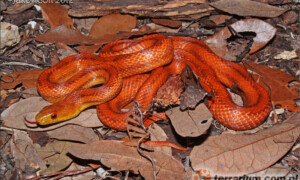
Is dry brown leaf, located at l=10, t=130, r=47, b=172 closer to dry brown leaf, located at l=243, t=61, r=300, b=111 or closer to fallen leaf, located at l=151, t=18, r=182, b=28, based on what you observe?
fallen leaf, located at l=151, t=18, r=182, b=28

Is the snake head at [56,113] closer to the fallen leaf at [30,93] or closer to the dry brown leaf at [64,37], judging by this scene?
the fallen leaf at [30,93]

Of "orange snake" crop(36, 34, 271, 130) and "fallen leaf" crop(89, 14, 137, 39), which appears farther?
"fallen leaf" crop(89, 14, 137, 39)

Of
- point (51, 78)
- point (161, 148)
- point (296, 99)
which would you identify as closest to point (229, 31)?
point (296, 99)

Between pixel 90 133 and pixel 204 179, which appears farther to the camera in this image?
pixel 90 133

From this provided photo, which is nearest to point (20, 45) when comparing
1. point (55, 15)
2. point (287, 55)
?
point (55, 15)

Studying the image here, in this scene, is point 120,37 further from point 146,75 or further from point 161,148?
point 161,148

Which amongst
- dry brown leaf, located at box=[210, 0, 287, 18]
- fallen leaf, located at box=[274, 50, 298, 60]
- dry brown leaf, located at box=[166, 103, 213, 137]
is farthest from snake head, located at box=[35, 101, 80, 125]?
fallen leaf, located at box=[274, 50, 298, 60]
